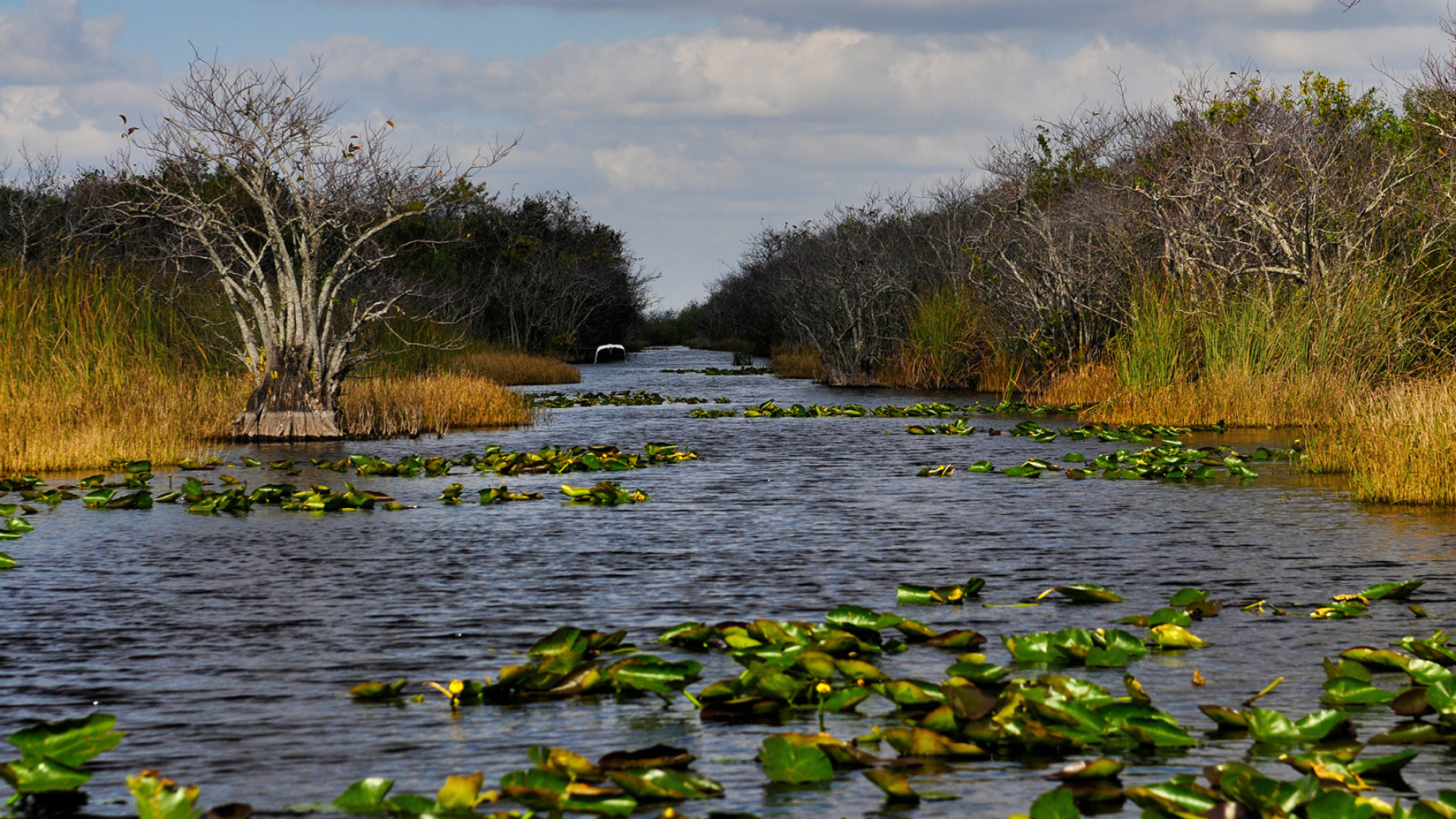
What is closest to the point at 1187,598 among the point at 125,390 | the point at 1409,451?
the point at 1409,451

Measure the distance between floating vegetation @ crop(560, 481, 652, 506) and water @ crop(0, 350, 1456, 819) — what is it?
21 centimetres

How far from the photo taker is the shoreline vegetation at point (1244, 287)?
1870cm

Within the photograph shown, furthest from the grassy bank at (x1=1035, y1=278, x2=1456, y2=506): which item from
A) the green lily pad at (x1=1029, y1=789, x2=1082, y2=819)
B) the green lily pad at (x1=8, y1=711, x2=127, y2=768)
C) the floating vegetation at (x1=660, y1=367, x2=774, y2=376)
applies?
the floating vegetation at (x1=660, y1=367, x2=774, y2=376)

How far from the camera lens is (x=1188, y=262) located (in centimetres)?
2256

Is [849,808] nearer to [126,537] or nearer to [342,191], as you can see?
[126,537]

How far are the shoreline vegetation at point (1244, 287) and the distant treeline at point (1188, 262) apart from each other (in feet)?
0.20

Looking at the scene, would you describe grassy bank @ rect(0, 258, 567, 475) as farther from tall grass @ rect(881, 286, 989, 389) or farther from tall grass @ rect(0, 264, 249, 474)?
tall grass @ rect(881, 286, 989, 389)

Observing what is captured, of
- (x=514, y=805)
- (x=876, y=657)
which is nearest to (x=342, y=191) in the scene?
(x=876, y=657)

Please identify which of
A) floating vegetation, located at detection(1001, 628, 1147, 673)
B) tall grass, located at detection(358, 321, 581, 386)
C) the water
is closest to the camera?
the water

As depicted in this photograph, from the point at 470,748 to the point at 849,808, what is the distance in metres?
1.44

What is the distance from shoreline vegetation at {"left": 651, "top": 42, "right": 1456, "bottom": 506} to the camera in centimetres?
1870

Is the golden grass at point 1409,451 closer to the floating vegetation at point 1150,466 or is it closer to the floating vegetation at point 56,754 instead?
the floating vegetation at point 1150,466

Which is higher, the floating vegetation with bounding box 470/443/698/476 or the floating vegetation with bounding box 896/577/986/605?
the floating vegetation with bounding box 470/443/698/476

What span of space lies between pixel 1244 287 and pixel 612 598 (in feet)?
60.7
